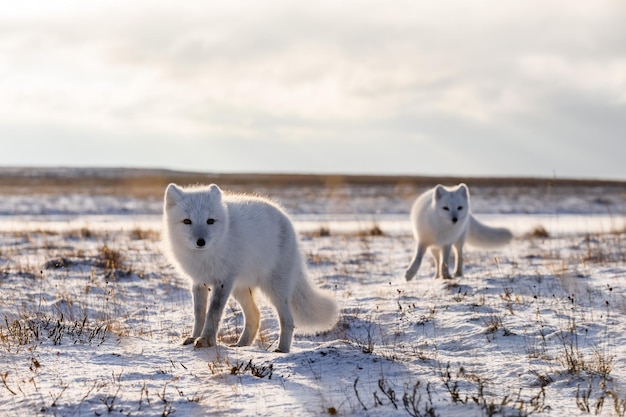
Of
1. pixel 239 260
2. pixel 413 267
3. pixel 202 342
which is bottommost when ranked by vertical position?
pixel 202 342

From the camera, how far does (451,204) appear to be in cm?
933

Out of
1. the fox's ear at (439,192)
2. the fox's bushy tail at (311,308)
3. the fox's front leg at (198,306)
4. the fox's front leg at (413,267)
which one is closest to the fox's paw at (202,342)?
the fox's front leg at (198,306)

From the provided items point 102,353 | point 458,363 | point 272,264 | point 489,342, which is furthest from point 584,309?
point 102,353

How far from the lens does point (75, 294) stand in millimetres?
7242

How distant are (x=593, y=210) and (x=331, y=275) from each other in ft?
79.1

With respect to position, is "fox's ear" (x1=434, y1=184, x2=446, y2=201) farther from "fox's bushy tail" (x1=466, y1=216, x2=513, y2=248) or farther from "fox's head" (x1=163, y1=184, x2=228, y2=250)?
"fox's head" (x1=163, y1=184, x2=228, y2=250)

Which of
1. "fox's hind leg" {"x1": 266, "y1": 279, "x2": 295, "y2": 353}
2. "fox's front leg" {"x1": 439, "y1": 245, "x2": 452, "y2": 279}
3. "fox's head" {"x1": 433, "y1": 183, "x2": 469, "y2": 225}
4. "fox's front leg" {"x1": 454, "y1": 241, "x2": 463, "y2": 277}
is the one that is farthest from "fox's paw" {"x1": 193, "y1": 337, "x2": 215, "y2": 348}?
"fox's front leg" {"x1": 454, "y1": 241, "x2": 463, "y2": 277}

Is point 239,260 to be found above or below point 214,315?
above

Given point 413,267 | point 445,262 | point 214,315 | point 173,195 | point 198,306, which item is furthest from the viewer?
point 445,262

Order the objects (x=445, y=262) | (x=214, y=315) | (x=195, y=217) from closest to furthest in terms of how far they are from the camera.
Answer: (x=195, y=217) < (x=214, y=315) < (x=445, y=262)

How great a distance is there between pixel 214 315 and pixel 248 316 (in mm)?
687

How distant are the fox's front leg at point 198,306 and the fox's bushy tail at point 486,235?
20.3 feet

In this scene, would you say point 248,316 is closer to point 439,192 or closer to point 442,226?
point 442,226

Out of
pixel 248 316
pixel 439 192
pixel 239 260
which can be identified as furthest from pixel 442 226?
pixel 239 260
